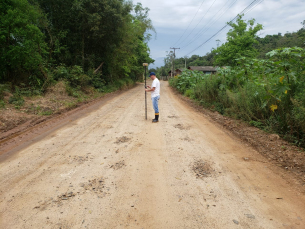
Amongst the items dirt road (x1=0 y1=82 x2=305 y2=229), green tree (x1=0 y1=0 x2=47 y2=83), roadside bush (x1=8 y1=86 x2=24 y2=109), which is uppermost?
green tree (x1=0 y1=0 x2=47 y2=83)

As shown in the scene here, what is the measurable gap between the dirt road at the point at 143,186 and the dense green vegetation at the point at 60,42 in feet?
22.8

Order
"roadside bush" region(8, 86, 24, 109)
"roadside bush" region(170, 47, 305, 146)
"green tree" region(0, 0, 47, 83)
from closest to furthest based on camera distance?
"roadside bush" region(170, 47, 305, 146) → "roadside bush" region(8, 86, 24, 109) → "green tree" region(0, 0, 47, 83)

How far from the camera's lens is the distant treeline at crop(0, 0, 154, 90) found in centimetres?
1000

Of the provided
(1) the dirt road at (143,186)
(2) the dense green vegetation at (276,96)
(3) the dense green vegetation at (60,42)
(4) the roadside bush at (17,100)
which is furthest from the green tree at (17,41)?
(2) the dense green vegetation at (276,96)

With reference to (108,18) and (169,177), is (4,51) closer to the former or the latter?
(108,18)

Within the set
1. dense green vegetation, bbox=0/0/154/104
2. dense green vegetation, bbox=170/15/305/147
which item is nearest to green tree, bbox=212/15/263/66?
dense green vegetation, bbox=0/0/154/104

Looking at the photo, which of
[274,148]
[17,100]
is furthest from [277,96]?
[17,100]

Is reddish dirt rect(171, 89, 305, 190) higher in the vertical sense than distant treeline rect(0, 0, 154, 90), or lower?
lower

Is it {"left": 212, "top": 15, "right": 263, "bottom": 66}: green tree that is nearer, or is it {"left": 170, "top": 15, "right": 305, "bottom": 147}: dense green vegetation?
{"left": 170, "top": 15, "right": 305, "bottom": 147}: dense green vegetation

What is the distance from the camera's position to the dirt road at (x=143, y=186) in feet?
8.91

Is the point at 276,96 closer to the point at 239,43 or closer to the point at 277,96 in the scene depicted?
the point at 277,96

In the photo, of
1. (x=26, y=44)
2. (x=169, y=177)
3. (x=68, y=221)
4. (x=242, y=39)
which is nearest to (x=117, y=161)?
(x=169, y=177)

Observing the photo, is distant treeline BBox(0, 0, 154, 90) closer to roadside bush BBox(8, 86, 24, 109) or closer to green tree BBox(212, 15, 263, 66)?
roadside bush BBox(8, 86, 24, 109)

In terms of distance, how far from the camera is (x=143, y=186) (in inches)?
136
